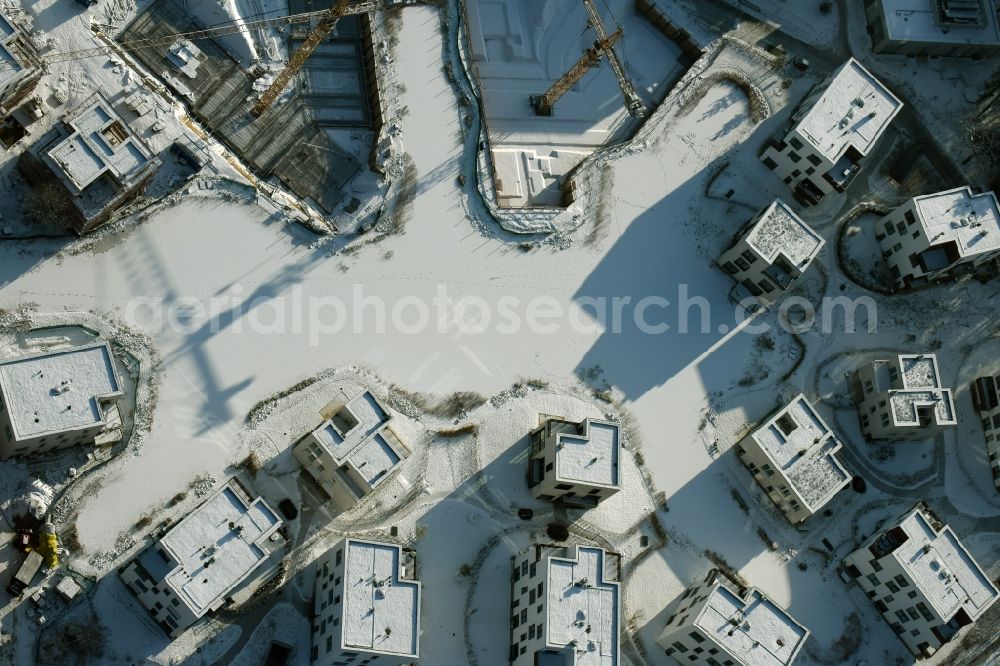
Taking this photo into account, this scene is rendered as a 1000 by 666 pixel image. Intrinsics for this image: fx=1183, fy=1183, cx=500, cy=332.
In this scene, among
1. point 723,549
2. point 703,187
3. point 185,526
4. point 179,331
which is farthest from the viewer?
point 703,187

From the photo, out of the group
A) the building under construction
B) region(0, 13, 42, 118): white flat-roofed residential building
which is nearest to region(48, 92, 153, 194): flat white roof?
region(0, 13, 42, 118): white flat-roofed residential building

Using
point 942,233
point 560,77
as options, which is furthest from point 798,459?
point 560,77

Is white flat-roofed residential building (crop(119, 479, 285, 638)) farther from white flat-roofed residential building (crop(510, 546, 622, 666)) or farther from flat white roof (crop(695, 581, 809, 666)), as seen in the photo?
flat white roof (crop(695, 581, 809, 666))

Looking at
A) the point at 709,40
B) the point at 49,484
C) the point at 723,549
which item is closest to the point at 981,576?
the point at 723,549

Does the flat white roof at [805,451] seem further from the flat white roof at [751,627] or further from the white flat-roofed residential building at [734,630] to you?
the white flat-roofed residential building at [734,630]

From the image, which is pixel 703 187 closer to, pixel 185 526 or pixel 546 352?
pixel 546 352

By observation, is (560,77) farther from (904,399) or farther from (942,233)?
(904,399)
